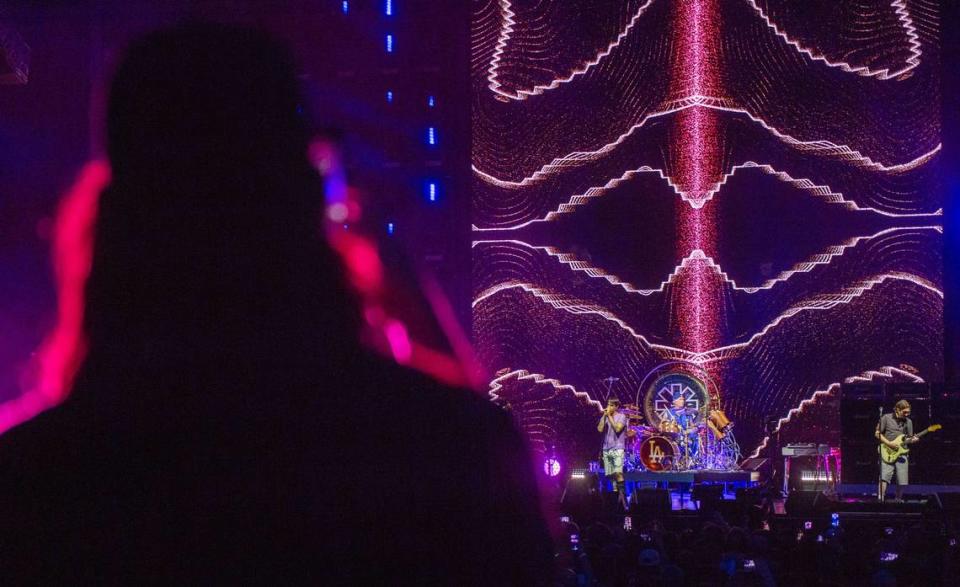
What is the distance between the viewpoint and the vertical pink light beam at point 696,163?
11.2 metres

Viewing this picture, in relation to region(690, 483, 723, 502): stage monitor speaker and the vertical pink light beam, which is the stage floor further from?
the vertical pink light beam

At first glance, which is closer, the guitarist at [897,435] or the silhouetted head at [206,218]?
the silhouetted head at [206,218]

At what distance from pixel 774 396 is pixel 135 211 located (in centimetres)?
1069

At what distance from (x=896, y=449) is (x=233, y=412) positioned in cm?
960

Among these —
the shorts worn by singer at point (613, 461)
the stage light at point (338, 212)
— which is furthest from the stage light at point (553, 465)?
the stage light at point (338, 212)

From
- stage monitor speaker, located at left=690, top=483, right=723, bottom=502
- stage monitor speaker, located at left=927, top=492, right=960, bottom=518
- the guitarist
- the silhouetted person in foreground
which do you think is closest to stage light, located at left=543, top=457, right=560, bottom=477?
stage monitor speaker, located at left=690, top=483, right=723, bottom=502

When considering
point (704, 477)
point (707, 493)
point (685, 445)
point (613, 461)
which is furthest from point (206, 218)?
point (613, 461)

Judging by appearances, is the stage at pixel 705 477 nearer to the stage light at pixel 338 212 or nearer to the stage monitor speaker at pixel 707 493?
the stage monitor speaker at pixel 707 493

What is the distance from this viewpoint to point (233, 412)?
71 cm

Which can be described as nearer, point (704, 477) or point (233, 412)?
point (233, 412)

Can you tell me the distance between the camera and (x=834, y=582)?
408cm

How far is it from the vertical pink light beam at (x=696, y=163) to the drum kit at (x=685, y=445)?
1256 mm

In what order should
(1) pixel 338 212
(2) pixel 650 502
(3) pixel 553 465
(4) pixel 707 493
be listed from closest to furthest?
(1) pixel 338 212
(2) pixel 650 502
(4) pixel 707 493
(3) pixel 553 465

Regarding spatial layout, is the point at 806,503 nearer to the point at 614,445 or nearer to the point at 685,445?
the point at 685,445
